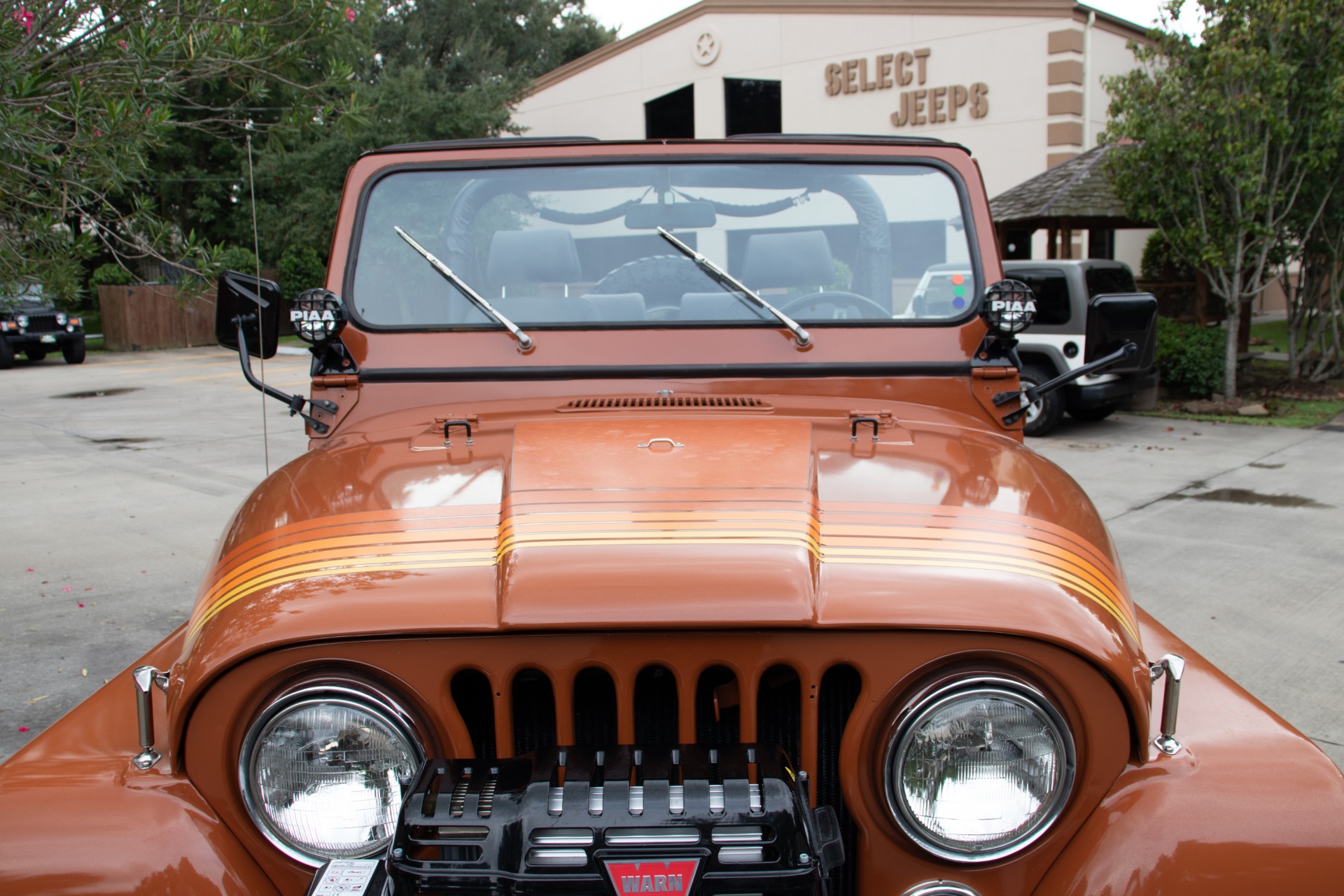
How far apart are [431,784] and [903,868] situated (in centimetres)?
68

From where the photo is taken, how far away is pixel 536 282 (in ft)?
9.30

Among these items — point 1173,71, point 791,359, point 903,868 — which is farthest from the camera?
point 1173,71

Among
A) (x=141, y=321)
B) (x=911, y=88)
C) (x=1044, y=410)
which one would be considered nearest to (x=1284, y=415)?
(x=1044, y=410)

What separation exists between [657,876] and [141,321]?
2620 centimetres

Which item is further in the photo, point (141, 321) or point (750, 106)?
point (141, 321)

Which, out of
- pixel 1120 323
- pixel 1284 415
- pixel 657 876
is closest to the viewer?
pixel 657 876

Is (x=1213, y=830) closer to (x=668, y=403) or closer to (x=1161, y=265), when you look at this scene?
(x=668, y=403)

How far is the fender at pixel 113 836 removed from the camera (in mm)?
1465

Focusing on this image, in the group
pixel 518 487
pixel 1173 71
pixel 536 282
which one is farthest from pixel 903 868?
pixel 1173 71

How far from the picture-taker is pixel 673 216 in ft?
9.45

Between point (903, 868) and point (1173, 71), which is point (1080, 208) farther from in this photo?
point (903, 868)

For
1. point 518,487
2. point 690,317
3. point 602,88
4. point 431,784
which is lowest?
point 431,784

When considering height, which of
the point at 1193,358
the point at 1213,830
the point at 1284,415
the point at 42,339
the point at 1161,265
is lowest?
the point at 1284,415

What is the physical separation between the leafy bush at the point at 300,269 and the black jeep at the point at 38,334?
4.13m
